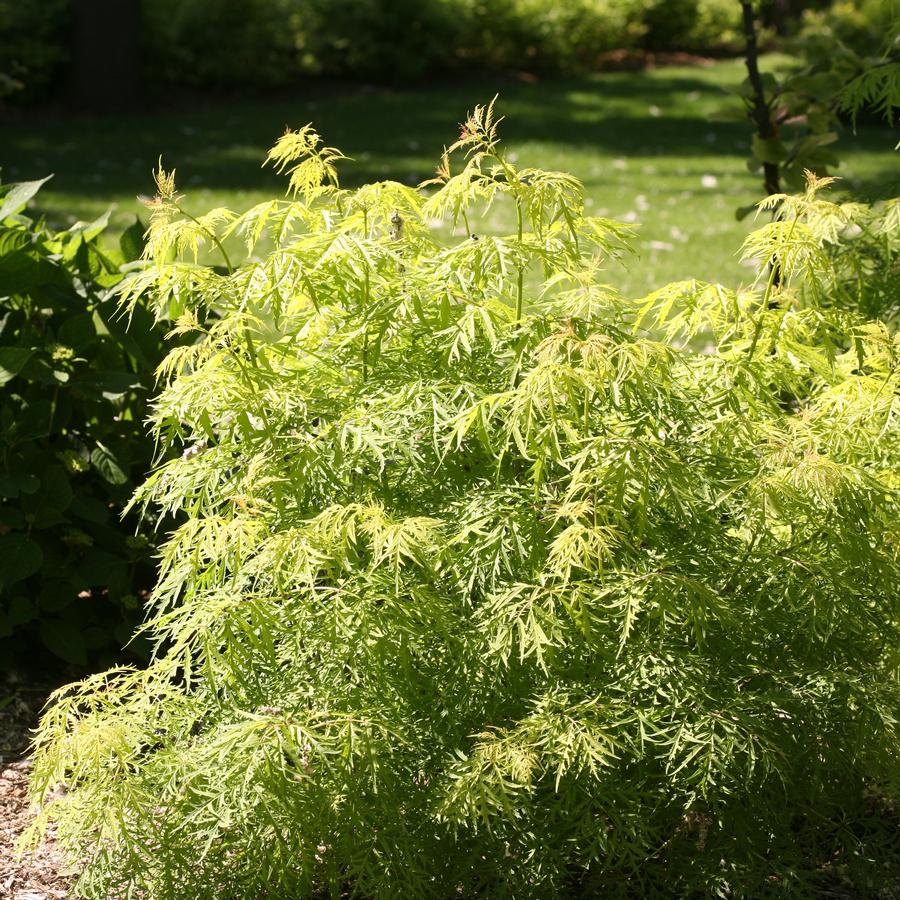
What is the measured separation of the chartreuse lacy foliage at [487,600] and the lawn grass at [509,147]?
463 centimetres

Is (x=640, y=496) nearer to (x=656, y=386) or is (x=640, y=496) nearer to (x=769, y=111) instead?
(x=656, y=386)

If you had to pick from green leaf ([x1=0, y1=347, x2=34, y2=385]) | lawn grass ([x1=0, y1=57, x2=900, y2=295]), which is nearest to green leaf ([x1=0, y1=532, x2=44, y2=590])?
green leaf ([x1=0, y1=347, x2=34, y2=385])

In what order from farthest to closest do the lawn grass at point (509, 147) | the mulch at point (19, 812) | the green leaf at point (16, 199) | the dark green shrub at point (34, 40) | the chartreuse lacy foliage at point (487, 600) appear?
1. the dark green shrub at point (34, 40)
2. the lawn grass at point (509, 147)
3. the green leaf at point (16, 199)
4. the mulch at point (19, 812)
5. the chartreuse lacy foliage at point (487, 600)

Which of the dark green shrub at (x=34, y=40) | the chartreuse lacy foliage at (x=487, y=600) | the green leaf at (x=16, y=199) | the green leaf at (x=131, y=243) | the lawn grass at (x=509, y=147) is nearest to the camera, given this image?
the chartreuse lacy foliage at (x=487, y=600)

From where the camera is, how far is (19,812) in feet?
10.7

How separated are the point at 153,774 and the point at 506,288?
1.28 metres

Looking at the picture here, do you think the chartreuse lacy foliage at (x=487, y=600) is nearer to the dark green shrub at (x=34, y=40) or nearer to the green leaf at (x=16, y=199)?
the green leaf at (x=16, y=199)

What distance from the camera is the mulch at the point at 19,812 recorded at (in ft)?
9.78

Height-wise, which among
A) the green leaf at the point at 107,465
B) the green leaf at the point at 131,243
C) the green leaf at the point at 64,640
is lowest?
the green leaf at the point at 64,640

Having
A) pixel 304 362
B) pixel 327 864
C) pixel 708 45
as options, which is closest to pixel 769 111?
pixel 304 362

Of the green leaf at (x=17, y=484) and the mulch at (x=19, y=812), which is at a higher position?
the green leaf at (x=17, y=484)

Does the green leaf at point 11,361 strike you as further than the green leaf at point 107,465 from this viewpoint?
No

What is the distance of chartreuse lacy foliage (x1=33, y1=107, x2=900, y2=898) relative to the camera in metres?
2.39

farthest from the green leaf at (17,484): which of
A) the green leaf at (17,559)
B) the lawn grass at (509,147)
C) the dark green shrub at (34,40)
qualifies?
the dark green shrub at (34,40)
